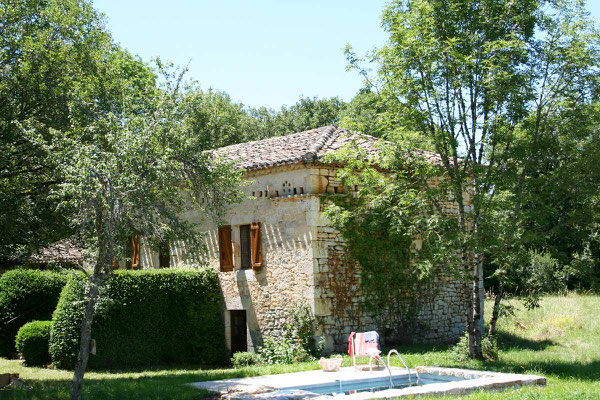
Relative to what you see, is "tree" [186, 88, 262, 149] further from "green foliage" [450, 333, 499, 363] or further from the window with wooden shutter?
"green foliage" [450, 333, 499, 363]

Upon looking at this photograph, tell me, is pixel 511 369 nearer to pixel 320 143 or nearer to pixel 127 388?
pixel 127 388

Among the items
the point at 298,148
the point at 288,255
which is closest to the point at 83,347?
the point at 288,255

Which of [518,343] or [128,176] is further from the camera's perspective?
[518,343]

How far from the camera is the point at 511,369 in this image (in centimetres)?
1201

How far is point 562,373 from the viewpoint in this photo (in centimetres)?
1153

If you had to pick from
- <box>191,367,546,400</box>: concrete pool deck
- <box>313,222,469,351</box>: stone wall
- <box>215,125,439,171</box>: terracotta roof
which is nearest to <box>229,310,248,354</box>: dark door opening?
→ <box>313,222,469,351</box>: stone wall

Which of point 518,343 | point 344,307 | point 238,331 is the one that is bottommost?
point 518,343

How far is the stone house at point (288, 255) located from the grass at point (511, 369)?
137cm

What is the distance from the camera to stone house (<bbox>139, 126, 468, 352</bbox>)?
15.2m

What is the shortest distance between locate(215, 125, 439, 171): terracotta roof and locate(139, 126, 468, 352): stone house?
0.03 metres

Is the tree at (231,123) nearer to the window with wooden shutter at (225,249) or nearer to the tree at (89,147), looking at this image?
the window with wooden shutter at (225,249)

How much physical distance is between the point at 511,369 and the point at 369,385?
113 inches

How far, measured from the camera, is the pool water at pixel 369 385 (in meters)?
10.7

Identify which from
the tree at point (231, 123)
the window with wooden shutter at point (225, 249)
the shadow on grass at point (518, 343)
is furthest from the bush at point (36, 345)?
the tree at point (231, 123)
